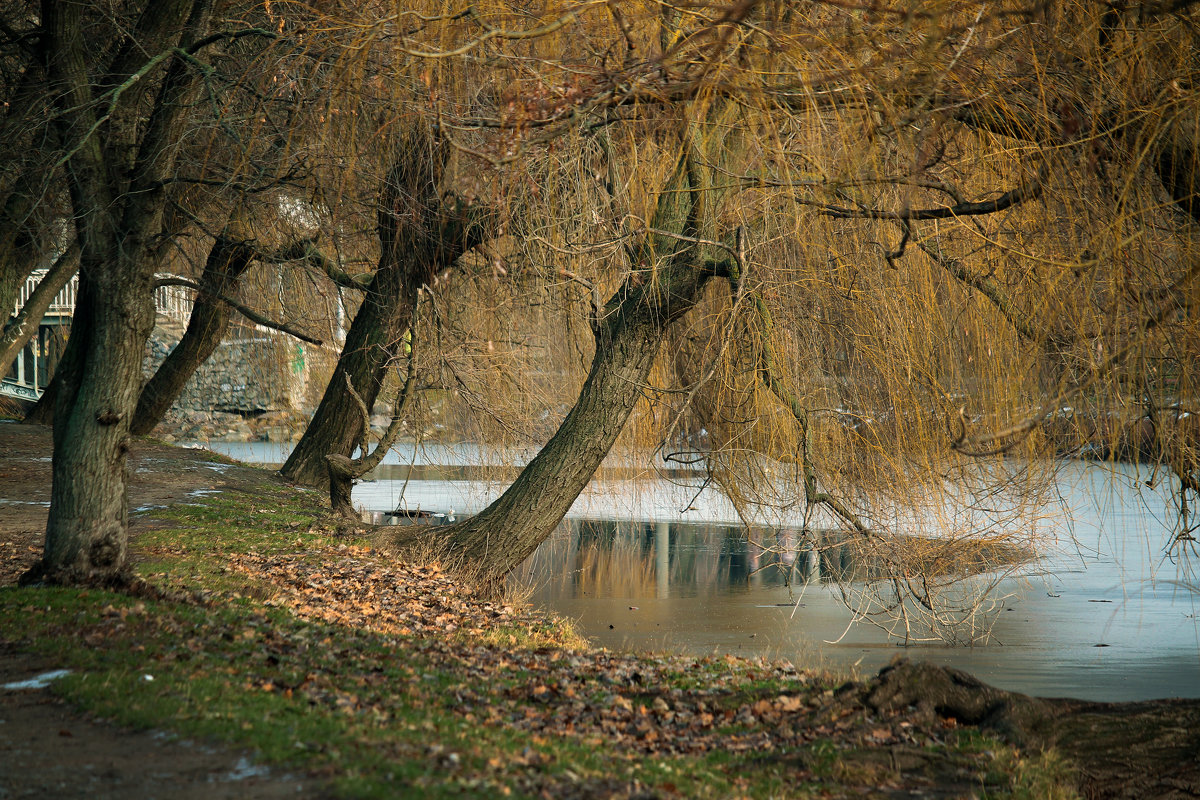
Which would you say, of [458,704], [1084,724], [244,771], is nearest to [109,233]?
[458,704]

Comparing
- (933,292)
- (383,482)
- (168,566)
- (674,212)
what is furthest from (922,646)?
(383,482)

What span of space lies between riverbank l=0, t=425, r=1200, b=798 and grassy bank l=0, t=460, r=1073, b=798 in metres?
0.02

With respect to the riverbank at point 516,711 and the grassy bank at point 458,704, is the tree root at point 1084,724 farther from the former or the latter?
the grassy bank at point 458,704

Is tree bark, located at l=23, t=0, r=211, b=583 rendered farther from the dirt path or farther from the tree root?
the tree root

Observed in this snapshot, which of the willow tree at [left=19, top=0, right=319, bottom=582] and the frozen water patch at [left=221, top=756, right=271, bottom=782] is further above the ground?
the willow tree at [left=19, top=0, right=319, bottom=582]

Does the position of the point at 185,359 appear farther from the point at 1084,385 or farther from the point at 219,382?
the point at 219,382

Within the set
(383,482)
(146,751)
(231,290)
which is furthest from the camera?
(383,482)

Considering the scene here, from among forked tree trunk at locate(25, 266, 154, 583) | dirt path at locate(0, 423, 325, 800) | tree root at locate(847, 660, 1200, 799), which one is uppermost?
forked tree trunk at locate(25, 266, 154, 583)

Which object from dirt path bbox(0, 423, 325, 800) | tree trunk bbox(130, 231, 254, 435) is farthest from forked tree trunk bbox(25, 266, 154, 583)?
tree trunk bbox(130, 231, 254, 435)

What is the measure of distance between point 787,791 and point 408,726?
1690mm

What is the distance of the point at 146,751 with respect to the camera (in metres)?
4.18

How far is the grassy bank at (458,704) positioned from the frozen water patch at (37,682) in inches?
3.0

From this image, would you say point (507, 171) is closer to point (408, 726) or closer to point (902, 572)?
point (408, 726)

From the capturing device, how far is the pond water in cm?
867
